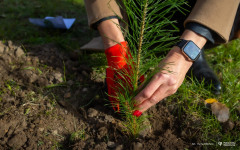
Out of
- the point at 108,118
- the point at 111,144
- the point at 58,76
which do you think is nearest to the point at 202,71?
the point at 108,118

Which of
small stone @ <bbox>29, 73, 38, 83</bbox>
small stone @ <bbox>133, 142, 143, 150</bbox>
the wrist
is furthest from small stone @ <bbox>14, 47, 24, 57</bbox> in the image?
the wrist

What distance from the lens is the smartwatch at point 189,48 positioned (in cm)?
143

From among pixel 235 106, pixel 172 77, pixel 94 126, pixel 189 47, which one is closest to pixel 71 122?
pixel 94 126

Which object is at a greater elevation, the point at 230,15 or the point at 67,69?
the point at 230,15

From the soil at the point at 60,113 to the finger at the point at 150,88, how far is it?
32 cm

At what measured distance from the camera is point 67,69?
205 centimetres

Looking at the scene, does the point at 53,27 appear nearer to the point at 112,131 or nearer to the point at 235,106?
the point at 112,131

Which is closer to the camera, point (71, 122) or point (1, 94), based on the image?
point (71, 122)

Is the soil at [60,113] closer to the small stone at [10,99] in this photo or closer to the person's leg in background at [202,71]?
the small stone at [10,99]

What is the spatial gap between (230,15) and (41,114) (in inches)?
63.6

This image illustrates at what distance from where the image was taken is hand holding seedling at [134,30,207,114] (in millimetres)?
1351

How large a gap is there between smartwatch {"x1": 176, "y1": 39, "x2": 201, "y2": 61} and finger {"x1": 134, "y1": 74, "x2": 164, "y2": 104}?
0.26 meters

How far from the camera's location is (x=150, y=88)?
134 centimetres

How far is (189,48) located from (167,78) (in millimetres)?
271
